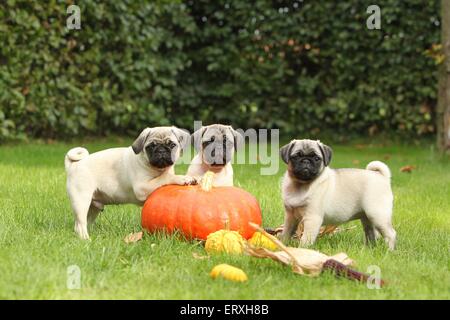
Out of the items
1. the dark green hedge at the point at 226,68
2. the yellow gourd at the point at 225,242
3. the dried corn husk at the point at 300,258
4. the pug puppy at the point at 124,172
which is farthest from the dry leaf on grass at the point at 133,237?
the dark green hedge at the point at 226,68

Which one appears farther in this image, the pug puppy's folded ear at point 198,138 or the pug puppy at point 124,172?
the pug puppy's folded ear at point 198,138

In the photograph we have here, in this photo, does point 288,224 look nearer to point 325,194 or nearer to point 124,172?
point 325,194

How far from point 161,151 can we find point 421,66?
296 inches

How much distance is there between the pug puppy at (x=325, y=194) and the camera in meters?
5.09

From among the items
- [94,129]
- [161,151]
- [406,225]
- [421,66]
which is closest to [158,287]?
[161,151]

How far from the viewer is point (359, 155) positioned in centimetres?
1089

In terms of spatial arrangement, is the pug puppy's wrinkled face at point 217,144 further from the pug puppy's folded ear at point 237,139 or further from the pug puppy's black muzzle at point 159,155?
the pug puppy's black muzzle at point 159,155

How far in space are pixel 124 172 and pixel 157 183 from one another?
0.83 feet

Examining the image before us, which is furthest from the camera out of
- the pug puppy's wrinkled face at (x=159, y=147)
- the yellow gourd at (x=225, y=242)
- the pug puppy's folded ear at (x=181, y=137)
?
the pug puppy's folded ear at (x=181, y=137)

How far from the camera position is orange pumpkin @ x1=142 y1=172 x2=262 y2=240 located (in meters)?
5.03

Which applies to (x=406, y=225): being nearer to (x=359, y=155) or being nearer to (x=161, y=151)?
(x=161, y=151)

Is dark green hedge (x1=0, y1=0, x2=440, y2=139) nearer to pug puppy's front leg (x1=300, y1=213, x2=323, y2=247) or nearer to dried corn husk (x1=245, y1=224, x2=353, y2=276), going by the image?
pug puppy's front leg (x1=300, y1=213, x2=323, y2=247)

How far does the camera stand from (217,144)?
560 cm

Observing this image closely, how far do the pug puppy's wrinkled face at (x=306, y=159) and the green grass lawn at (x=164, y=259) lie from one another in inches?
20.4
